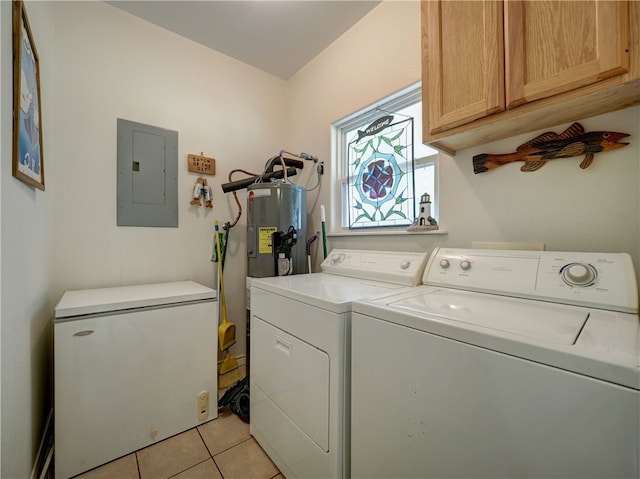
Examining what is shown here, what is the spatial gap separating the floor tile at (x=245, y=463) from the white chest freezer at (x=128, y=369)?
319mm

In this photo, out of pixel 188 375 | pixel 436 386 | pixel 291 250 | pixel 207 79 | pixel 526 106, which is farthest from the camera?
pixel 207 79

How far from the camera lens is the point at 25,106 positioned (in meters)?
1.00

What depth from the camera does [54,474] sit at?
1250 millimetres

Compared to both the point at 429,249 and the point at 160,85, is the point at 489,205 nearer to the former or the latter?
the point at 429,249

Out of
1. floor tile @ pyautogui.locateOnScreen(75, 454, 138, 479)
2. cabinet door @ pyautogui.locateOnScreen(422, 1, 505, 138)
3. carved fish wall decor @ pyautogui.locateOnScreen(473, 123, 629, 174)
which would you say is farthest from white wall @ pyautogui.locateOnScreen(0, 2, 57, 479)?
carved fish wall decor @ pyautogui.locateOnScreen(473, 123, 629, 174)

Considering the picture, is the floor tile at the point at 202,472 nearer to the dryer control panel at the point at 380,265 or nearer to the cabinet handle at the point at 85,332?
the cabinet handle at the point at 85,332

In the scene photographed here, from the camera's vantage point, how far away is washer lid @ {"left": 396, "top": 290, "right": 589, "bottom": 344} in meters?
0.63

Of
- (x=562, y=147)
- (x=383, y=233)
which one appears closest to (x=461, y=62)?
(x=562, y=147)

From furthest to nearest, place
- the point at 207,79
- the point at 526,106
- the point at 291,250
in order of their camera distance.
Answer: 1. the point at 207,79
2. the point at 291,250
3. the point at 526,106

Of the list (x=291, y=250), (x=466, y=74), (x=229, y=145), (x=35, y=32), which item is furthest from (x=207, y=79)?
(x=466, y=74)

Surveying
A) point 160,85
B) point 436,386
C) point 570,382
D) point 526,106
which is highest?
point 160,85

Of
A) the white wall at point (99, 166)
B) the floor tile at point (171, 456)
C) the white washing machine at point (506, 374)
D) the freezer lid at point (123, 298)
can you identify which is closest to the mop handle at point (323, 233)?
the white wall at point (99, 166)

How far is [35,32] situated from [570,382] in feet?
7.85

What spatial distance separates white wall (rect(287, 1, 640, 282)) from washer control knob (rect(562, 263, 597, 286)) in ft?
0.75
